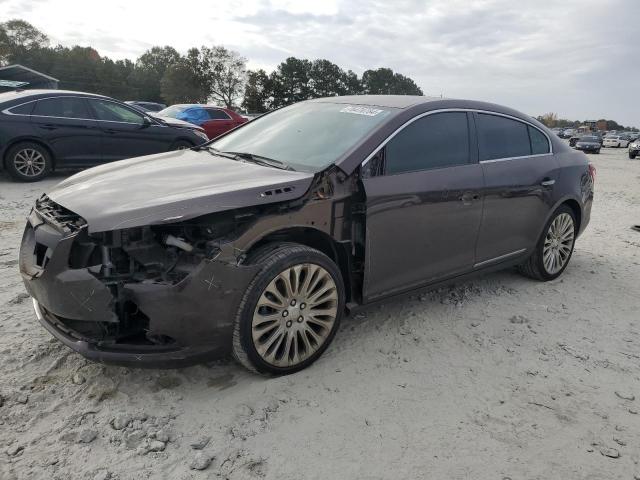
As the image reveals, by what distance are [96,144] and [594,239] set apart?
307 inches

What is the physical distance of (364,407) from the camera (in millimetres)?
2768

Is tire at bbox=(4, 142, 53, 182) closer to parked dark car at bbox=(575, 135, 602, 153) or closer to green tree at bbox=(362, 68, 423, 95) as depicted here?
parked dark car at bbox=(575, 135, 602, 153)

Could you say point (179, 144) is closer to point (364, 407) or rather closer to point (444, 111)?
point (444, 111)

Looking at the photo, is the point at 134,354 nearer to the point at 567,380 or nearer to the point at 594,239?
the point at 567,380

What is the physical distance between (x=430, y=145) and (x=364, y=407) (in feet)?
6.25

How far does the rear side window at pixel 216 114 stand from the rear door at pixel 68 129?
19.2ft

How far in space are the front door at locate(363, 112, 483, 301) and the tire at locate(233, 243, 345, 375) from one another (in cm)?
36

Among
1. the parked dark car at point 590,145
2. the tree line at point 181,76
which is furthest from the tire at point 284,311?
the tree line at point 181,76

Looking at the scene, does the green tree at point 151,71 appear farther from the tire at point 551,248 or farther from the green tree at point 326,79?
the tire at point 551,248

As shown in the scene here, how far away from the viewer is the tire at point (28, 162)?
787 cm

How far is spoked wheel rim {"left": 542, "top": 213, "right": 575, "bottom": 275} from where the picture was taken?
15.6 feet

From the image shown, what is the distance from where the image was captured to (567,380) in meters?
3.14

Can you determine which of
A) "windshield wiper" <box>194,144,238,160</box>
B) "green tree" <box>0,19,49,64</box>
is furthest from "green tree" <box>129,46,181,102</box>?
"windshield wiper" <box>194,144,238,160</box>

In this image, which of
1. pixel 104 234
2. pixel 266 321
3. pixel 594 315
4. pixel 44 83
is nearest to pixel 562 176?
pixel 594 315
